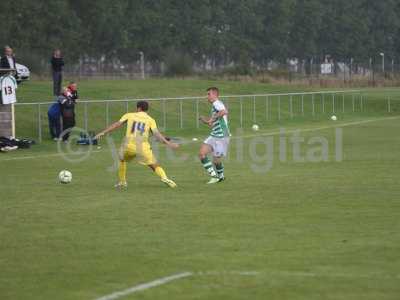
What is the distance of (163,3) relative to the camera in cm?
10081

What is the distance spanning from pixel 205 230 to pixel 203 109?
33.3 metres

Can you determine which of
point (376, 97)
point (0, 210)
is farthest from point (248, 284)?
point (376, 97)

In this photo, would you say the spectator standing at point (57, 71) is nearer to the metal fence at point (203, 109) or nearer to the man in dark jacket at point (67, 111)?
the metal fence at point (203, 109)

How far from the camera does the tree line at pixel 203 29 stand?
271 feet

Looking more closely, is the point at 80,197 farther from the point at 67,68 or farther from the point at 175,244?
the point at 67,68

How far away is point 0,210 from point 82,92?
102 feet

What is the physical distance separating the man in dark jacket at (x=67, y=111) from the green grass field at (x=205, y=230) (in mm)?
6183

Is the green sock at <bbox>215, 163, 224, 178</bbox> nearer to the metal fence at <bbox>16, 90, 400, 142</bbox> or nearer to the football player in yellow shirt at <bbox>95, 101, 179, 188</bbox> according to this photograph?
the football player in yellow shirt at <bbox>95, 101, 179, 188</bbox>

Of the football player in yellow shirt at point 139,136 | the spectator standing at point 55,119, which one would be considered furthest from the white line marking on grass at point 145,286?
the spectator standing at point 55,119

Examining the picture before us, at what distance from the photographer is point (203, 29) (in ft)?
340

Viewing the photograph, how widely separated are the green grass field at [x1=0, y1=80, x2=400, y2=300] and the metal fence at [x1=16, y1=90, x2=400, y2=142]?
1002 cm

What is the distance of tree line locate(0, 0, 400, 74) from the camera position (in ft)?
271

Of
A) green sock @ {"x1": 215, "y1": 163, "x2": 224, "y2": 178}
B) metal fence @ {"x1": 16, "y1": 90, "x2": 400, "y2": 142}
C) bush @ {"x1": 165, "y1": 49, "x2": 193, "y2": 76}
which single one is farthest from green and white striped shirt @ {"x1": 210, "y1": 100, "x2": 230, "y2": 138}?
bush @ {"x1": 165, "y1": 49, "x2": 193, "y2": 76}

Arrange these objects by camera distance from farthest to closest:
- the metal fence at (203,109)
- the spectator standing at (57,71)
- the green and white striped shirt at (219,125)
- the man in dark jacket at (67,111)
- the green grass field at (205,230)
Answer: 1. the spectator standing at (57,71)
2. the metal fence at (203,109)
3. the man in dark jacket at (67,111)
4. the green and white striped shirt at (219,125)
5. the green grass field at (205,230)
